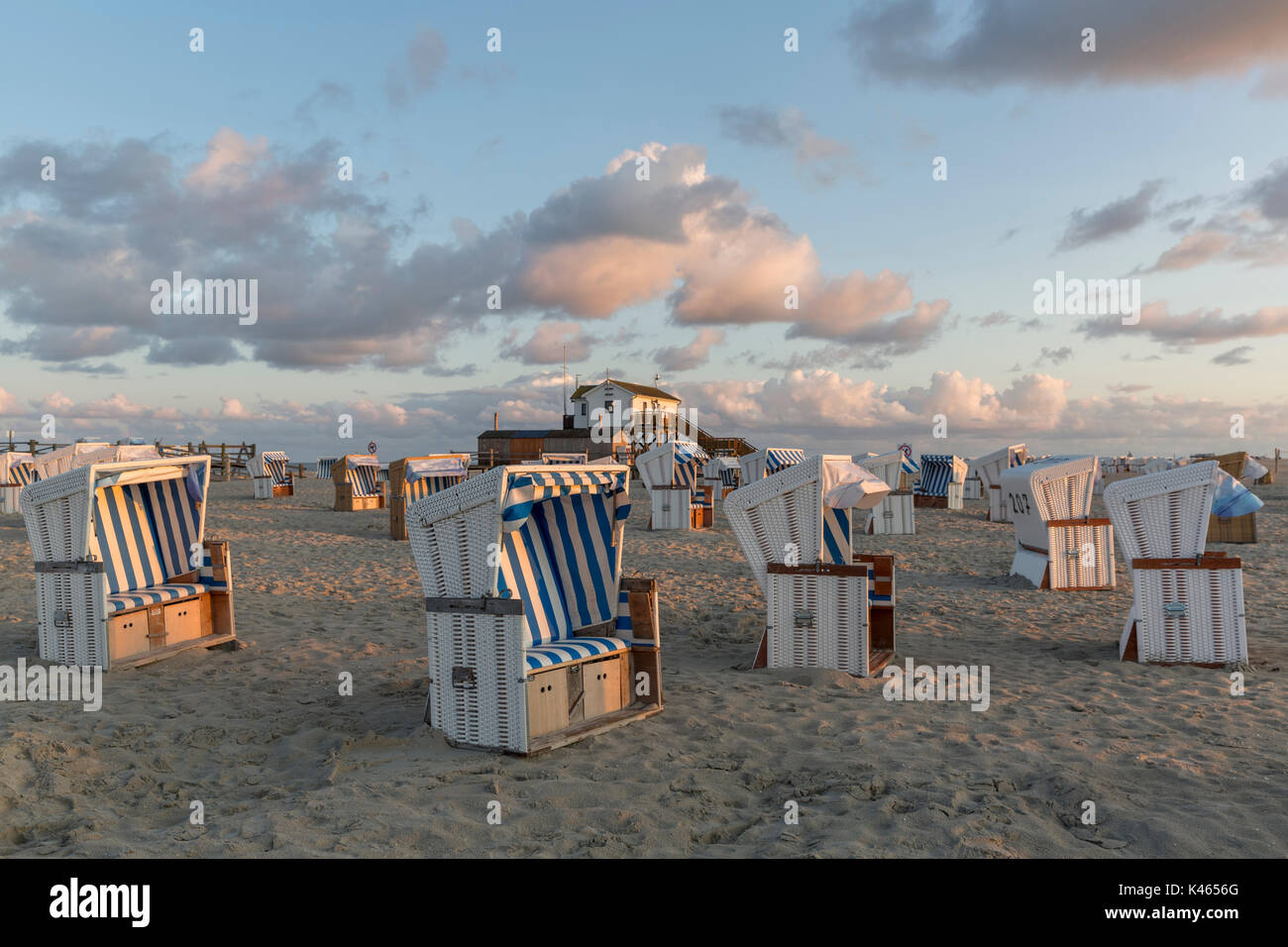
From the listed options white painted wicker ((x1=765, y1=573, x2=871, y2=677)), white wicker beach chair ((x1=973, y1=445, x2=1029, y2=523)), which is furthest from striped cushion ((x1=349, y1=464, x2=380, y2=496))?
white painted wicker ((x1=765, y1=573, x2=871, y2=677))

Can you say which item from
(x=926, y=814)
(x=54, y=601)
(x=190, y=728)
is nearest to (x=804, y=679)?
(x=926, y=814)

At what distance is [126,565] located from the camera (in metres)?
7.82

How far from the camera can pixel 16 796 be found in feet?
14.8

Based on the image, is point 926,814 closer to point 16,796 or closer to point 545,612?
point 545,612

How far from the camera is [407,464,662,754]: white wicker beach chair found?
16.4 feet

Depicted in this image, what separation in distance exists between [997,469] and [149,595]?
21.5 metres

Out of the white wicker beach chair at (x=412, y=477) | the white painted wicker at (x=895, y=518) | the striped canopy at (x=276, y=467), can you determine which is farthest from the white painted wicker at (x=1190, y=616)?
the striped canopy at (x=276, y=467)

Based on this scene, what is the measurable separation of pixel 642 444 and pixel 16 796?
49194mm

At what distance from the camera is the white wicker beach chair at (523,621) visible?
16.4 feet

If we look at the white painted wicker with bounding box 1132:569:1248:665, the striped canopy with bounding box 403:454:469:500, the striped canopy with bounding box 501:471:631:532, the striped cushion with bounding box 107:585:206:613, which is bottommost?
the white painted wicker with bounding box 1132:569:1248:665

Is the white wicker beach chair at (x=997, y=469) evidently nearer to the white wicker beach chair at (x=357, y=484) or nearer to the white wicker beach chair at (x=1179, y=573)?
the white wicker beach chair at (x=1179, y=573)

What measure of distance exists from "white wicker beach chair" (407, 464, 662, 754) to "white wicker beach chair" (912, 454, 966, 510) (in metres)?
21.5

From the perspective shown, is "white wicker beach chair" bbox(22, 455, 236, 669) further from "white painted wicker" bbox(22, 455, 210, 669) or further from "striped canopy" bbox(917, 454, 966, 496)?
"striped canopy" bbox(917, 454, 966, 496)
